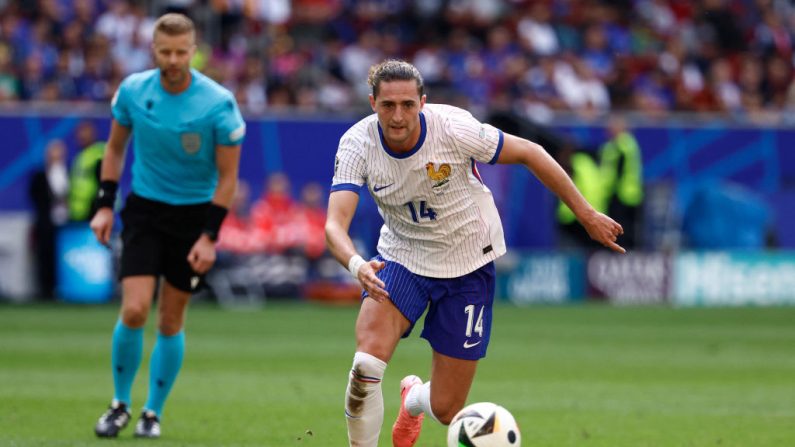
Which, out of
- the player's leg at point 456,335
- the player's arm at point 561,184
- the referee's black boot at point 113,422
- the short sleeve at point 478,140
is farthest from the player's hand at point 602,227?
the referee's black boot at point 113,422

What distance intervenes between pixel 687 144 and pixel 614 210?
2254mm

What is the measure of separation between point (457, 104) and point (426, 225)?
50.8 feet

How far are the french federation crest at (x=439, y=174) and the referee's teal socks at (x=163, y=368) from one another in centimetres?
238

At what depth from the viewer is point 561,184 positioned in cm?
732

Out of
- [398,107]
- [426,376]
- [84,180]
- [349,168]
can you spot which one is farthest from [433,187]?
[84,180]

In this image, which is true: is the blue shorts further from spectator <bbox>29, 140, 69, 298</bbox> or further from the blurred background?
spectator <bbox>29, 140, 69, 298</bbox>

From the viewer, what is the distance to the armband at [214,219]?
882 cm

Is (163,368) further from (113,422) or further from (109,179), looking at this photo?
(109,179)

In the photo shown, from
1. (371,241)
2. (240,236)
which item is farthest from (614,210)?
(240,236)

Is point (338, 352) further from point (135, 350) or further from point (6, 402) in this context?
point (135, 350)

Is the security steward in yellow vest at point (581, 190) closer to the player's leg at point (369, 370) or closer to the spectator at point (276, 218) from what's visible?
the spectator at point (276, 218)

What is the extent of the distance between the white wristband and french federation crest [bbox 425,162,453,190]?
2.58 ft

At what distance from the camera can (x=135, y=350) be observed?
29.1 feet

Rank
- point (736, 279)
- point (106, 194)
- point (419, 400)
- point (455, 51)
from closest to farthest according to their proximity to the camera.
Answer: point (419, 400) < point (106, 194) < point (736, 279) < point (455, 51)
